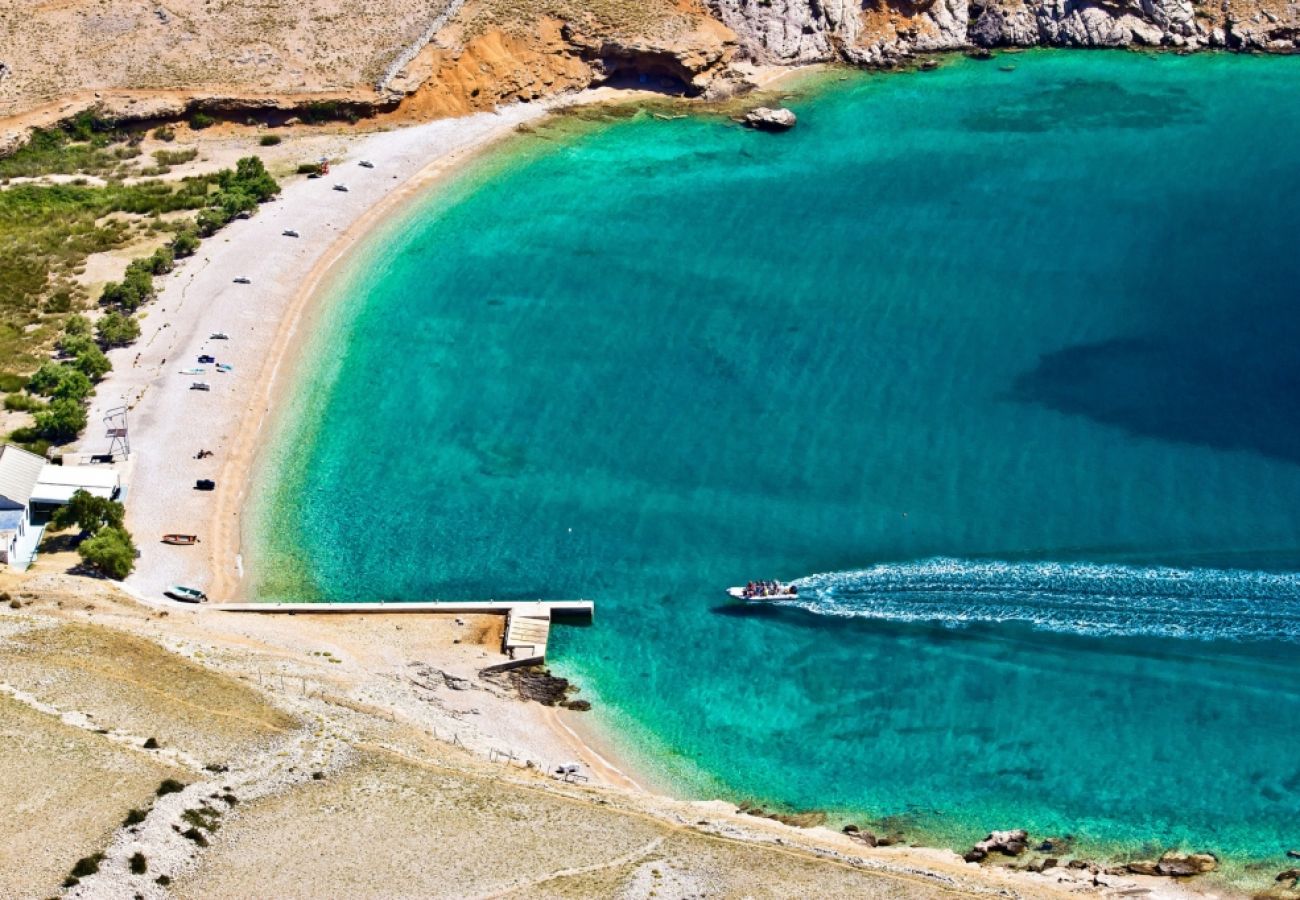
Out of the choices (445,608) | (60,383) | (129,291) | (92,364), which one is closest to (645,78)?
(129,291)

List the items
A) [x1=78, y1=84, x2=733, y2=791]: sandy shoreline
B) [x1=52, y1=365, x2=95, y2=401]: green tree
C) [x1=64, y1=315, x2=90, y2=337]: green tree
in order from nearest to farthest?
[x1=78, y1=84, x2=733, y2=791]: sandy shoreline → [x1=52, y1=365, x2=95, y2=401]: green tree → [x1=64, y1=315, x2=90, y2=337]: green tree

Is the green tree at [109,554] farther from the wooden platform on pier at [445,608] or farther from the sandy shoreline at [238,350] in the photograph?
the wooden platform on pier at [445,608]

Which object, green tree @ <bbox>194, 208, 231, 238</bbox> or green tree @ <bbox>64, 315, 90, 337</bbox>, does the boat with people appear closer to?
green tree @ <bbox>64, 315, 90, 337</bbox>

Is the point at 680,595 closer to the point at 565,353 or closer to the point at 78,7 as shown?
the point at 565,353

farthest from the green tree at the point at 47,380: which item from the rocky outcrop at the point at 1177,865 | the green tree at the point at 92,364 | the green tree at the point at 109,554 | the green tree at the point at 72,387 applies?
the rocky outcrop at the point at 1177,865

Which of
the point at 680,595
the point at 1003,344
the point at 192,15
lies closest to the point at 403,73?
the point at 192,15

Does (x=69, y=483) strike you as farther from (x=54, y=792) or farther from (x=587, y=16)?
(x=587, y=16)

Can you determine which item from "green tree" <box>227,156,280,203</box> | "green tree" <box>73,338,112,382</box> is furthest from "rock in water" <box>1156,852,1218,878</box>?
"green tree" <box>227,156,280,203</box>

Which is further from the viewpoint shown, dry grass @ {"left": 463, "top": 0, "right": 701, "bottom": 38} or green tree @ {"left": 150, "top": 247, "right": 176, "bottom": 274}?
dry grass @ {"left": 463, "top": 0, "right": 701, "bottom": 38}
